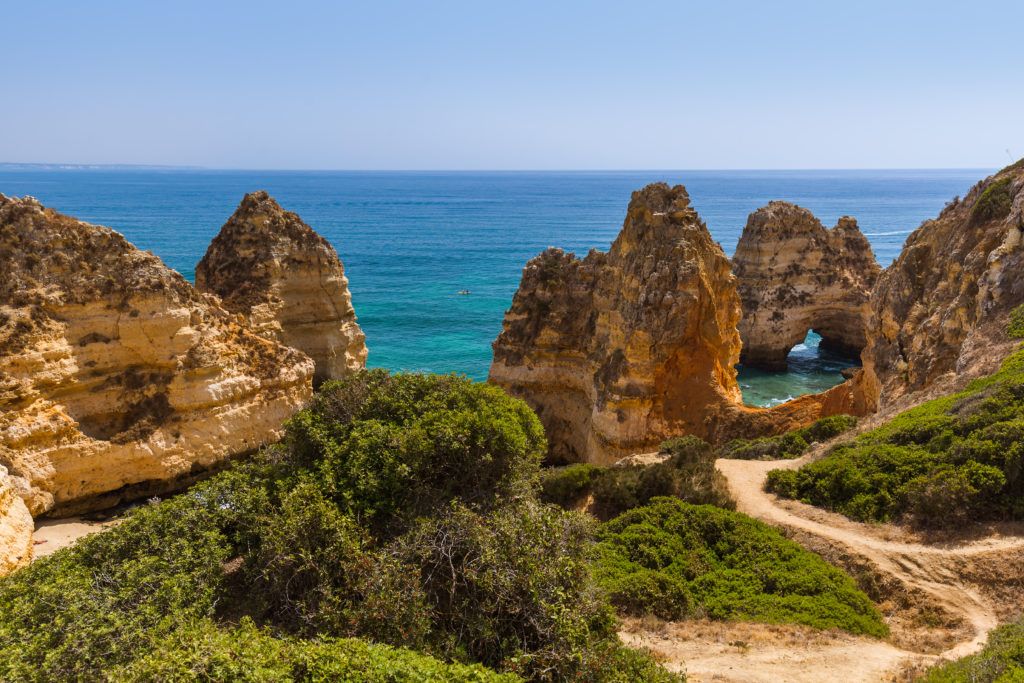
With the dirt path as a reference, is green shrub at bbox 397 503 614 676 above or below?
above

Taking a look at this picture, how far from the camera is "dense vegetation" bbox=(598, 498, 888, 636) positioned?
476 inches

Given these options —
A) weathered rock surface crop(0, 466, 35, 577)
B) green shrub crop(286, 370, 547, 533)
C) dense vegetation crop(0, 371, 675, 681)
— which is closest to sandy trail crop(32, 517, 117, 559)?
weathered rock surface crop(0, 466, 35, 577)

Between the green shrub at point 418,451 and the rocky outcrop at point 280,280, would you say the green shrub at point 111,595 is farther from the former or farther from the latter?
the rocky outcrop at point 280,280

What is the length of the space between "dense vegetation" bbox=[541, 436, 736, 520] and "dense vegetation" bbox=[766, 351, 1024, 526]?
2.15m

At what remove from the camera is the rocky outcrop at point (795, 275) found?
44.5 m

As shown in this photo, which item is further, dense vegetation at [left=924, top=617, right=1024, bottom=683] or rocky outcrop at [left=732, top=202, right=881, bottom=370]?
rocky outcrop at [left=732, top=202, right=881, bottom=370]

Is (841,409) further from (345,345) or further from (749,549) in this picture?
(345,345)

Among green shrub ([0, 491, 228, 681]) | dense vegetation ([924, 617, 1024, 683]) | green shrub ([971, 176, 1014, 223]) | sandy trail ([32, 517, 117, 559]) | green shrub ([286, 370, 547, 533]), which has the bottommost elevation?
sandy trail ([32, 517, 117, 559])

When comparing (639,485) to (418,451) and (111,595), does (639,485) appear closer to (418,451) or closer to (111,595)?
(418,451)

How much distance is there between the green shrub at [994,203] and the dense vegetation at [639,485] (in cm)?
1520

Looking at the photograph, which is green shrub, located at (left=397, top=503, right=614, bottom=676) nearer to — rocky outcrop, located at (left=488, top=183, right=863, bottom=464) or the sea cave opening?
rocky outcrop, located at (left=488, top=183, right=863, bottom=464)

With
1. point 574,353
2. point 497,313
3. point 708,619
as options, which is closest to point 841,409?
point 574,353

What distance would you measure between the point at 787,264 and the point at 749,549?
35.4m

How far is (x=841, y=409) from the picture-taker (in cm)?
2789
